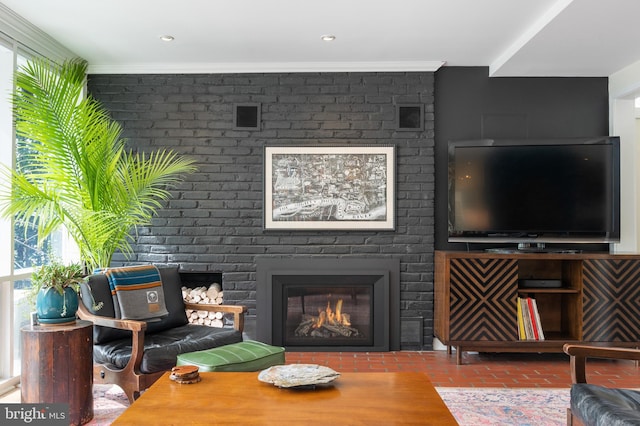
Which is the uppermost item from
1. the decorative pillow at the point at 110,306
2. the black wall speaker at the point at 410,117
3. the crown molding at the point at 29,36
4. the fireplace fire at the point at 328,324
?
the crown molding at the point at 29,36

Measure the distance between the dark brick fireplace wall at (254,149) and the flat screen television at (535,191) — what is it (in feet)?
1.01

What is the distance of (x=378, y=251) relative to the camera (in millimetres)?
4828

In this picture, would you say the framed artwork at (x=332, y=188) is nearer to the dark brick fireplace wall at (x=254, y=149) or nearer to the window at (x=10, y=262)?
the dark brick fireplace wall at (x=254, y=149)

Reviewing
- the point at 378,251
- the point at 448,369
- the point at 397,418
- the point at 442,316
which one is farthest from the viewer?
the point at 378,251

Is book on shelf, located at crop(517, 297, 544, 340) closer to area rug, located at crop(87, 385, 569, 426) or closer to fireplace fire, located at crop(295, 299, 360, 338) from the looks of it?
area rug, located at crop(87, 385, 569, 426)

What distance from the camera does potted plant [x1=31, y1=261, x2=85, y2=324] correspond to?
2.93 meters

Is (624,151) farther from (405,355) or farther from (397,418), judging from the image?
(397,418)

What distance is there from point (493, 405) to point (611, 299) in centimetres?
172

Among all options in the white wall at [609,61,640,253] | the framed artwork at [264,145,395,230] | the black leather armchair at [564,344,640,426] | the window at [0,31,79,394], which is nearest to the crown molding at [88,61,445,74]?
the framed artwork at [264,145,395,230]

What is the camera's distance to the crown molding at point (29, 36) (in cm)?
362

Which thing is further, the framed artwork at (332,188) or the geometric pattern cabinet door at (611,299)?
the framed artwork at (332,188)

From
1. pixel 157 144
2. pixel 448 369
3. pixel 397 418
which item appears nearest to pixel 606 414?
pixel 397 418

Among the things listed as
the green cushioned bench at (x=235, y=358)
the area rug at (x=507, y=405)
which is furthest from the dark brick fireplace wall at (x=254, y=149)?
the green cushioned bench at (x=235, y=358)

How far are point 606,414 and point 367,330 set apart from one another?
289cm
